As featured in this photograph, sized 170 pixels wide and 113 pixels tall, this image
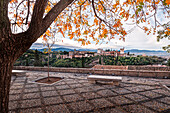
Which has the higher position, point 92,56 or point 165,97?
point 92,56

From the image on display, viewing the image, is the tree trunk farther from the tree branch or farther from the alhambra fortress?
the alhambra fortress

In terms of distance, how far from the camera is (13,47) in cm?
144

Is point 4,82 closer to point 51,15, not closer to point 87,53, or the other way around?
point 51,15

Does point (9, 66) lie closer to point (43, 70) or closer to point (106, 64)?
point (43, 70)

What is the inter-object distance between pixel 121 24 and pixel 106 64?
6.25 meters

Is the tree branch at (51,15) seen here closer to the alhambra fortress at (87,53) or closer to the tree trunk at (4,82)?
the tree trunk at (4,82)

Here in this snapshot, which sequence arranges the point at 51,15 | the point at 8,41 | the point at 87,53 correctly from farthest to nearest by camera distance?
Answer: the point at 87,53 → the point at 51,15 → the point at 8,41

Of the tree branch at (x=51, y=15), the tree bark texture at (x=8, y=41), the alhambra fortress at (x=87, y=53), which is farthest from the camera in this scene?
the alhambra fortress at (x=87, y=53)

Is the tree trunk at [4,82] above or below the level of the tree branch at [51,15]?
below

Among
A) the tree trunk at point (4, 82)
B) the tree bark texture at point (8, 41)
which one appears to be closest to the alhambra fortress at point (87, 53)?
the tree bark texture at point (8, 41)

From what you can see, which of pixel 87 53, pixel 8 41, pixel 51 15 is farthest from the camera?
pixel 87 53

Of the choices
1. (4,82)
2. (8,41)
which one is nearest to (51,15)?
(8,41)

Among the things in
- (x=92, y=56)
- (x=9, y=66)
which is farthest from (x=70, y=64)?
(x=9, y=66)

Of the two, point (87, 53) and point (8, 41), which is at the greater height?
point (8, 41)
